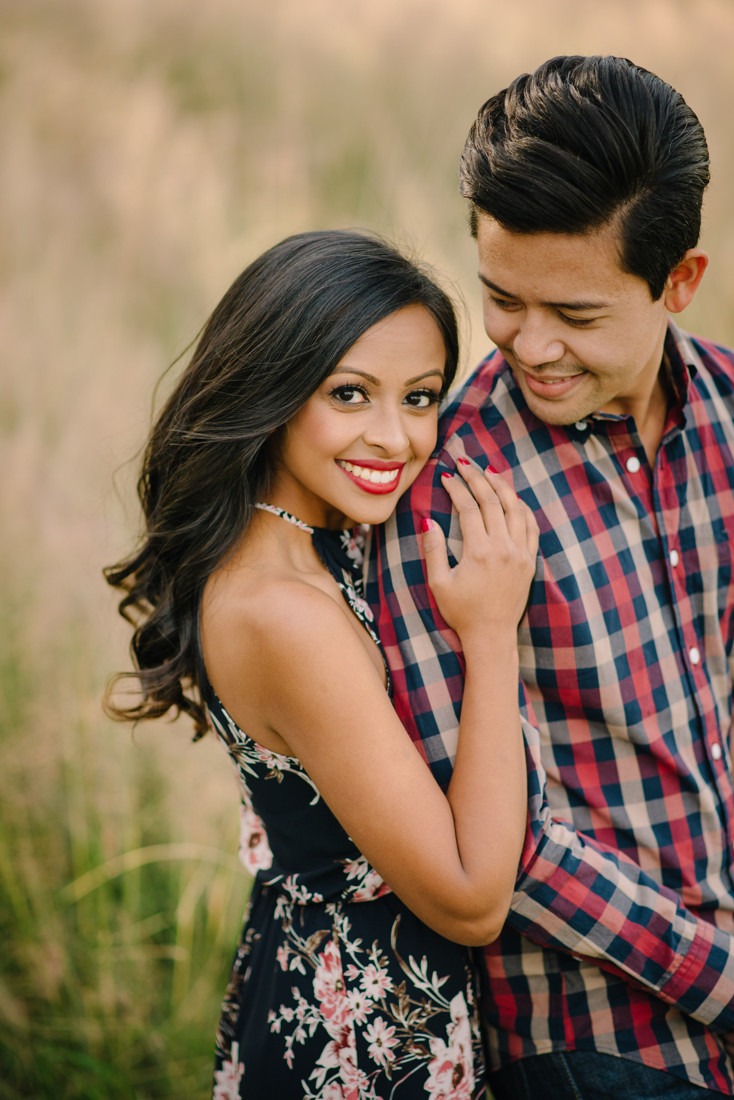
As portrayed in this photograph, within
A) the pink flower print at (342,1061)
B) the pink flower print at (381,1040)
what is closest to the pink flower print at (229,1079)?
the pink flower print at (342,1061)

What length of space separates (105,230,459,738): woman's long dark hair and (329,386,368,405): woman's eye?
4cm

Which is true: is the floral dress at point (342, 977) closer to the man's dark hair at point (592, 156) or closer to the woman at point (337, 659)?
the woman at point (337, 659)

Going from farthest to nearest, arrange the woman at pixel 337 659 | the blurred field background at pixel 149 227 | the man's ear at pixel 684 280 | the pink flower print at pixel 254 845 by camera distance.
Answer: the blurred field background at pixel 149 227 < the pink flower print at pixel 254 845 < the man's ear at pixel 684 280 < the woman at pixel 337 659

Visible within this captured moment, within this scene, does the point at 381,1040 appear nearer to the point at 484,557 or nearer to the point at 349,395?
the point at 484,557

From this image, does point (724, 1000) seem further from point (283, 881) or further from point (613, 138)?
point (613, 138)

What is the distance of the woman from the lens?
1522mm

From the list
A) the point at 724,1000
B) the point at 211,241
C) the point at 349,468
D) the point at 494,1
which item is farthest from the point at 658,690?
the point at 494,1

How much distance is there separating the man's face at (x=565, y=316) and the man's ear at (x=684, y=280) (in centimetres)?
2

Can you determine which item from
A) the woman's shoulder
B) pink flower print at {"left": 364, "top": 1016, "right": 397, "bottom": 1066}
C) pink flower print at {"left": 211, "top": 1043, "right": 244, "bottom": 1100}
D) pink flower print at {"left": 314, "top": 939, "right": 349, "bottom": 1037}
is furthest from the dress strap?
pink flower print at {"left": 211, "top": 1043, "right": 244, "bottom": 1100}

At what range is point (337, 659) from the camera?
153 centimetres

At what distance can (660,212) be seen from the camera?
1621mm

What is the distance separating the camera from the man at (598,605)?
1.59 m

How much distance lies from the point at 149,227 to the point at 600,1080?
266 centimetres

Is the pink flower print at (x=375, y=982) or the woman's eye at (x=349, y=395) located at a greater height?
the woman's eye at (x=349, y=395)
